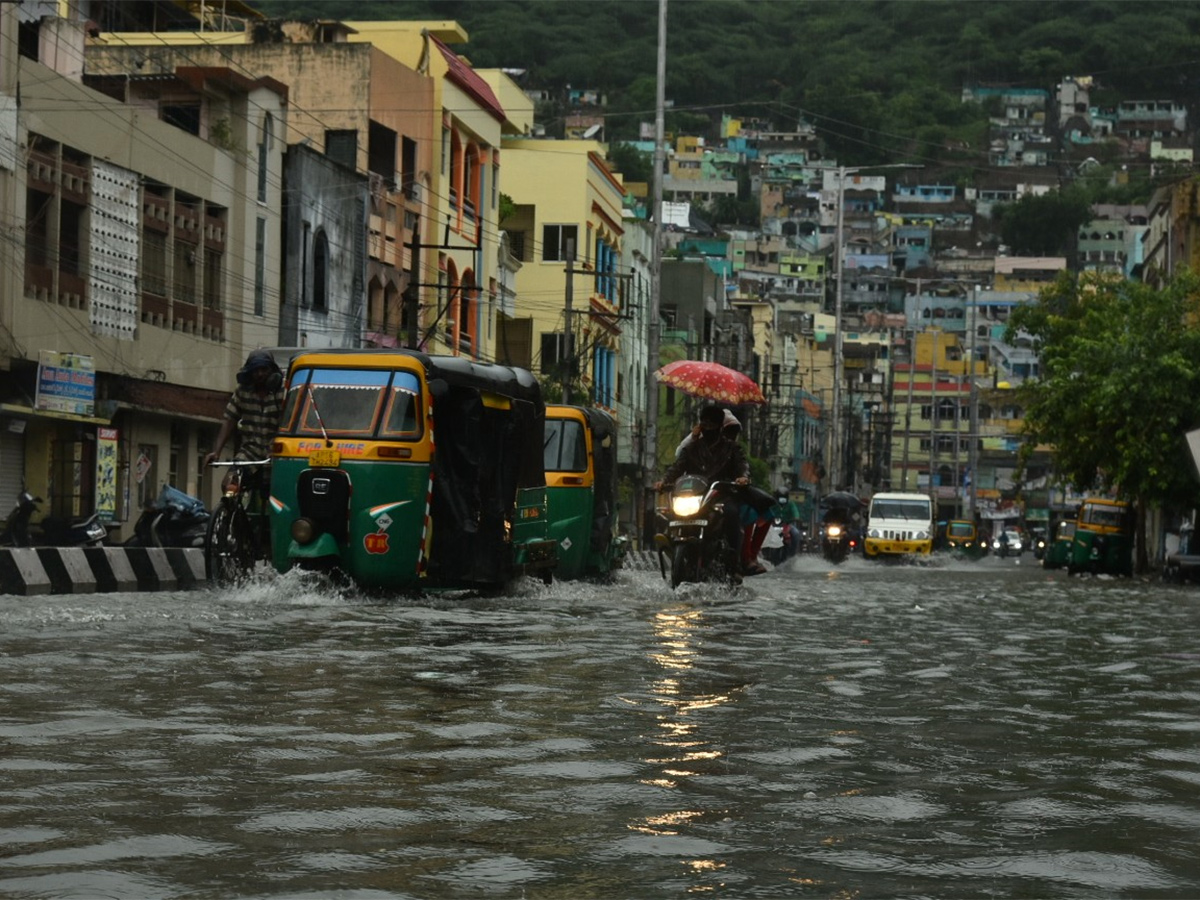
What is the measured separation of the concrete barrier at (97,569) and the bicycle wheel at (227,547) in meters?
2.20

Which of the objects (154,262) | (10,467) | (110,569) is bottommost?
(110,569)

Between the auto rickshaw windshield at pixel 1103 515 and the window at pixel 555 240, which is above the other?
the window at pixel 555 240

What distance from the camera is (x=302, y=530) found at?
1811 cm

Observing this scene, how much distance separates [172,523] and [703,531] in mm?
7844

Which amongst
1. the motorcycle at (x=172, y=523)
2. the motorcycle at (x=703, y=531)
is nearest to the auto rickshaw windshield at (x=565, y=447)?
the motorcycle at (x=172, y=523)

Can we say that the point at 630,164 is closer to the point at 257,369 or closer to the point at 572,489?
the point at 572,489

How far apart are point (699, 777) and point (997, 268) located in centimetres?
19047

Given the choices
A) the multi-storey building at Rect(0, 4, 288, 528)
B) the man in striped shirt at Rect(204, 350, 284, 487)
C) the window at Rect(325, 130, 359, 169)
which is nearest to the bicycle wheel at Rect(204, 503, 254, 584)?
the man in striped shirt at Rect(204, 350, 284, 487)

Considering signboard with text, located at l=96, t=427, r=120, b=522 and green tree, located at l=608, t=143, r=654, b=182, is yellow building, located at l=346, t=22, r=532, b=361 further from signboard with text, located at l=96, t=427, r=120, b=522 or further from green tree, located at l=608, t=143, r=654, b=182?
green tree, located at l=608, t=143, r=654, b=182

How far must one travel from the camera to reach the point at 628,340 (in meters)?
79.1

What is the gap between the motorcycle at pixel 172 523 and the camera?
85.1 feet

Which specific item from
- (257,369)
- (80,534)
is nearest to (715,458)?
(257,369)

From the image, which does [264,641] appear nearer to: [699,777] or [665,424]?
[699,777]

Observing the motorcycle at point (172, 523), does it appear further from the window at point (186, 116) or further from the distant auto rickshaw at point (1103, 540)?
the distant auto rickshaw at point (1103, 540)
